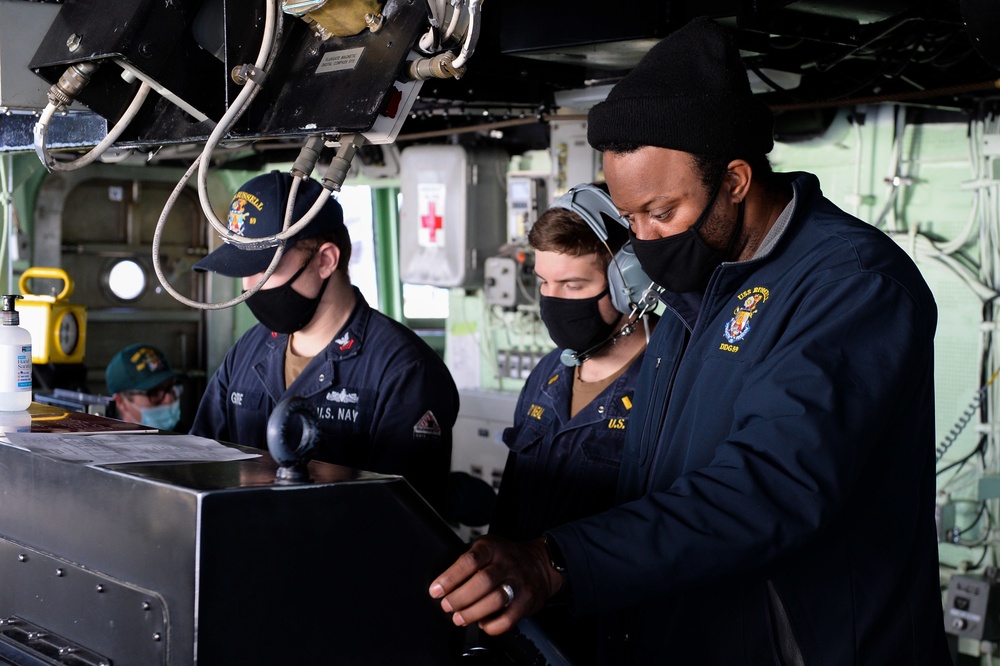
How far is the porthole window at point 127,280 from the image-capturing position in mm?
6852

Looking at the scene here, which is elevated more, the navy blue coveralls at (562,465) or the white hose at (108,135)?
the white hose at (108,135)

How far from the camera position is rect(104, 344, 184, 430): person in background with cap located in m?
4.57

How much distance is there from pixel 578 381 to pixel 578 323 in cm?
18

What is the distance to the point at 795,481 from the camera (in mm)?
1363

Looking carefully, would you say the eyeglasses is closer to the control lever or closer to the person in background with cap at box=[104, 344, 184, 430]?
the person in background with cap at box=[104, 344, 184, 430]

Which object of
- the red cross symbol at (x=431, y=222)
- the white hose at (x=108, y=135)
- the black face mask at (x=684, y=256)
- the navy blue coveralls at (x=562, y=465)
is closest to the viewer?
the black face mask at (x=684, y=256)

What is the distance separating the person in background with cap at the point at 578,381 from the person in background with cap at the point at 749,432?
1.70ft

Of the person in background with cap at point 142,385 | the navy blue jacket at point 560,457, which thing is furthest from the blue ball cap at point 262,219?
the person in background with cap at point 142,385

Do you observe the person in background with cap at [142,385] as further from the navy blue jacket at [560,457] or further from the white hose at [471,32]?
the white hose at [471,32]

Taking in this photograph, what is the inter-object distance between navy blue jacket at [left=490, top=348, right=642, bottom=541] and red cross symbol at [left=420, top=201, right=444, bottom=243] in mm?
2901

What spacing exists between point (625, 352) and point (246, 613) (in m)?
1.41

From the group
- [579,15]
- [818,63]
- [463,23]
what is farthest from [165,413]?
[463,23]

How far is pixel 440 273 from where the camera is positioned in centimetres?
546

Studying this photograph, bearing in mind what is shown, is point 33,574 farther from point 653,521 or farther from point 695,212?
point 695,212
